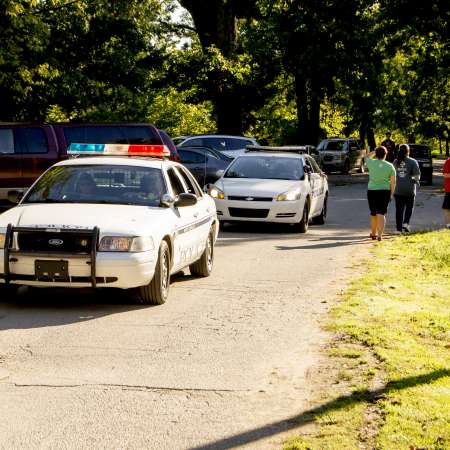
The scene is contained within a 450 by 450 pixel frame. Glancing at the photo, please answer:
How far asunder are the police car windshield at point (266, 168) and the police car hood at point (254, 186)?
1.26 ft

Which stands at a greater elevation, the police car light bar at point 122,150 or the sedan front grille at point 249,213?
the police car light bar at point 122,150

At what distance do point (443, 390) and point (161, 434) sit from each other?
79.4 inches

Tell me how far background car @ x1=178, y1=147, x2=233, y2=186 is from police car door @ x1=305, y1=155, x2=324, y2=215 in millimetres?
6423

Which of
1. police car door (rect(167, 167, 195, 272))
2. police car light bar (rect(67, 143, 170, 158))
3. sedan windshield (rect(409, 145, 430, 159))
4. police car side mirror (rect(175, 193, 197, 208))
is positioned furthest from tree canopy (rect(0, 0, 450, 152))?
police car side mirror (rect(175, 193, 197, 208))

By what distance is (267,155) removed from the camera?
68.9 feet

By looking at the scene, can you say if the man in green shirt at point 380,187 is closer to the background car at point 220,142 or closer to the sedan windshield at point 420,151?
the background car at point 220,142

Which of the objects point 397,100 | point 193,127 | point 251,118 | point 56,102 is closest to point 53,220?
point 56,102

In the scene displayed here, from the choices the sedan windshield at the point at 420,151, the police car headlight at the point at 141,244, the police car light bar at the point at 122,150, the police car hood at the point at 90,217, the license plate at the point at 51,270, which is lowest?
the sedan windshield at the point at 420,151

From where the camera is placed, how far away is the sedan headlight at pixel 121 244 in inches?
382

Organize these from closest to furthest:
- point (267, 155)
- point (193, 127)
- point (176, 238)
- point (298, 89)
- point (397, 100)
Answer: point (176, 238) < point (267, 155) < point (298, 89) < point (397, 100) < point (193, 127)

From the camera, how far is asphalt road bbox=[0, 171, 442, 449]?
224 inches

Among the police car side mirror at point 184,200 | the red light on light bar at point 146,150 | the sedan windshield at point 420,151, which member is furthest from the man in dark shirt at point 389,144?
the police car side mirror at point 184,200

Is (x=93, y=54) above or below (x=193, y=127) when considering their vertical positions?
above

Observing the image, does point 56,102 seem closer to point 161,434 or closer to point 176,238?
point 176,238
